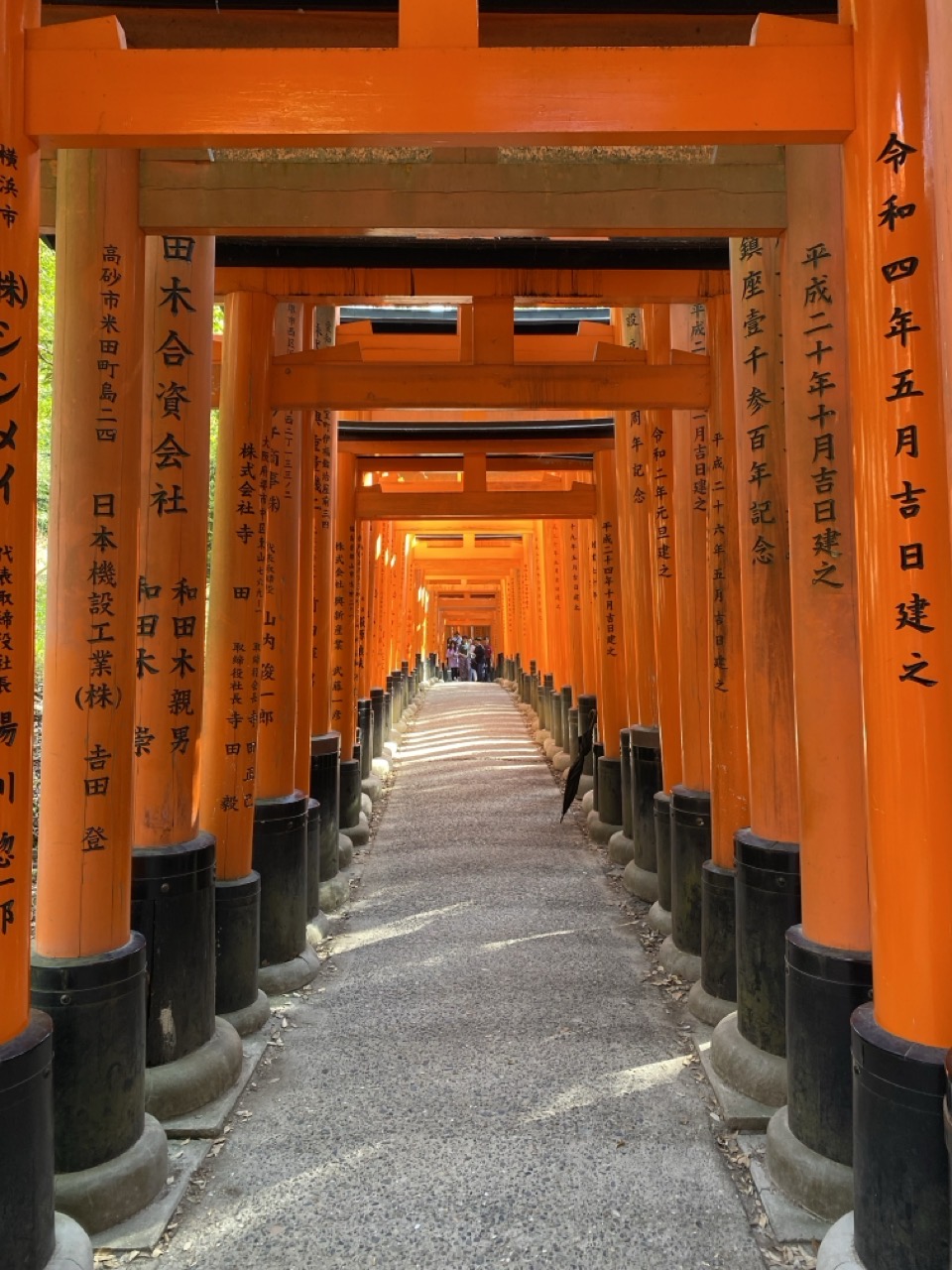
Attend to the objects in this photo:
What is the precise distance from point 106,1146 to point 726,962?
2461mm

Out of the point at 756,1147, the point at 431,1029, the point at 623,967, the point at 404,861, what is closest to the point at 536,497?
the point at 404,861

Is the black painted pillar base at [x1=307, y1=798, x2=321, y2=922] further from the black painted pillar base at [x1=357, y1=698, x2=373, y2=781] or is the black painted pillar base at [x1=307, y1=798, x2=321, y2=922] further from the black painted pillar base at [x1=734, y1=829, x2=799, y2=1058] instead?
the black painted pillar base at [x1=357, y1=698, x2=373, y2=781]

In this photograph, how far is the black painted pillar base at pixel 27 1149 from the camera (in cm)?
195

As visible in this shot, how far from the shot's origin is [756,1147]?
284 centimetres

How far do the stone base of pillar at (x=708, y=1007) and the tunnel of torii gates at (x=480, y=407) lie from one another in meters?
0.02

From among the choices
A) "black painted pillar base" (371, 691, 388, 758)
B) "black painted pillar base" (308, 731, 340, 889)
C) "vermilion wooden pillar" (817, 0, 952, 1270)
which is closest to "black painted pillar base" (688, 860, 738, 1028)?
"vermilion wooden pillar" (817, 0, 952, 1270)

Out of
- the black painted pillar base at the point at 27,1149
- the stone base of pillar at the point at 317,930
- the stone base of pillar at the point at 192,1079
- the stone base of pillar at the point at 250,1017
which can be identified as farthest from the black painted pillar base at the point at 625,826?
the black painted pillar base at the point at 27,1149

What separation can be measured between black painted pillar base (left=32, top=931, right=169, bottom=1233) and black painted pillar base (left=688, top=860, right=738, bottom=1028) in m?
2.28

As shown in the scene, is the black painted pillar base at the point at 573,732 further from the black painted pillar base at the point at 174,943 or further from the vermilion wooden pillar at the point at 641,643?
the black painted pillar base at the point at 174,943

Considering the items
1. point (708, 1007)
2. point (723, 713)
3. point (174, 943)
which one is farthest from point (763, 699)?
point (174, 943)

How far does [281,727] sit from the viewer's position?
458cm

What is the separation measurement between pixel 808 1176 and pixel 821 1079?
0.27 meters

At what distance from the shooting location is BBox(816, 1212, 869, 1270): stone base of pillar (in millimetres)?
2061

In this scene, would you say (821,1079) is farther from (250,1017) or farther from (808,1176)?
(250,1017)
